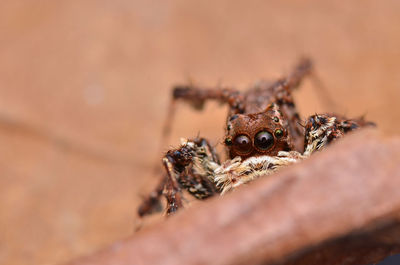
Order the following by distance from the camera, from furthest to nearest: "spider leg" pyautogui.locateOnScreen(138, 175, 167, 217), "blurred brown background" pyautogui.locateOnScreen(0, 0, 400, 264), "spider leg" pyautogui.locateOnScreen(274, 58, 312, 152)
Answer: "blurred brown background" pyautogui.locateOnScreen(0, 0, 400, 264) → "spider leg" pyautogui.locateOnScreen(138, 175, 167, 217) → "spider leg" pyautogui.locateOnScreen(274, 58, 312, 152)

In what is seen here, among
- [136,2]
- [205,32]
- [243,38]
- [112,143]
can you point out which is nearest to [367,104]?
[243,38]

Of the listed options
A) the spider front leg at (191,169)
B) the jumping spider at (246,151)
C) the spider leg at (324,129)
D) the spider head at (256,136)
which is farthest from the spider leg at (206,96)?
the spider leg at (324,129)

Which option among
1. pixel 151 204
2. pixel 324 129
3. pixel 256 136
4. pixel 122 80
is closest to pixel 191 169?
pixel 256 136

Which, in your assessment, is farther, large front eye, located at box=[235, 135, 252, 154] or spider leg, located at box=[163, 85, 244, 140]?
spider leg, located at box=[163, 85, 244, 140]

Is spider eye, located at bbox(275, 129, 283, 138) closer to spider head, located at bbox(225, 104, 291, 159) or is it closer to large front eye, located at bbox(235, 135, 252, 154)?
spider head, located at bbox(225, 104, 291, 159)

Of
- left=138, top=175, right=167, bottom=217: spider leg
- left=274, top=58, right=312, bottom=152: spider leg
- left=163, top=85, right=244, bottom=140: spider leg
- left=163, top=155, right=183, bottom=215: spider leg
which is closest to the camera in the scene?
left=163, top=155, right=183, bottom=215: spider leg

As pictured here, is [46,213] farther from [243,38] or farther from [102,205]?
[243,38]

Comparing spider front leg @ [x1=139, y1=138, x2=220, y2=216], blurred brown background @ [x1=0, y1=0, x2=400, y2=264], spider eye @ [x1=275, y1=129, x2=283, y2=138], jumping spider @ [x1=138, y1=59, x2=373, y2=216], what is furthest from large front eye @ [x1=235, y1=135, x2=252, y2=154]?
blurred brown background @ [x1=0, y1=0, x2=400, y2=264]
